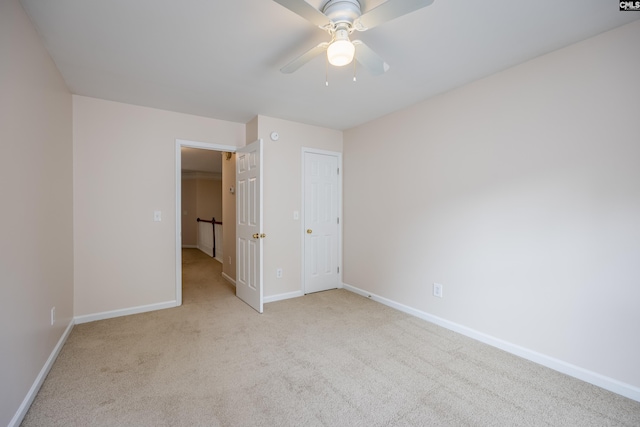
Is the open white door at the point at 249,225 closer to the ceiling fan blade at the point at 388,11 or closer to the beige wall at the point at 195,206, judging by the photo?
the ceiling fan blade at the point at 388,11

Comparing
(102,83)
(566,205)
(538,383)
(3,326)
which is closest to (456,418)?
(538,383)

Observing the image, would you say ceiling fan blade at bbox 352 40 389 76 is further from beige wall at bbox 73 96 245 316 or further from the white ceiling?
beige wall at bbox 73 96 245 316

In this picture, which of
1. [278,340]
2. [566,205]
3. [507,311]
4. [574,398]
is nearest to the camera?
[574,398]

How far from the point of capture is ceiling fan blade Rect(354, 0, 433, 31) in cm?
128

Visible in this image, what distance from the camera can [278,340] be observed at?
2574mm

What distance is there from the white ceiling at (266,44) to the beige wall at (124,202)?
12.5 inches

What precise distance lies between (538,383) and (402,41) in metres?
2.66

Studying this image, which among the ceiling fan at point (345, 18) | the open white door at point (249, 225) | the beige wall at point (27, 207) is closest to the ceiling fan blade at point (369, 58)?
the ceiling fan at point (345, 18)

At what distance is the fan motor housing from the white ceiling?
0.30 feet

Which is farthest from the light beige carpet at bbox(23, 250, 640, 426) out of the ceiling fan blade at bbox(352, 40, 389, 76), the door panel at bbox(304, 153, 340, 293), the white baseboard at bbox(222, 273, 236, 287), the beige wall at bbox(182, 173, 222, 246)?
the beige wall at bbox(182, 173, 222, 246)

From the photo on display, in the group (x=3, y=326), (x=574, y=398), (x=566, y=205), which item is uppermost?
(x=566, y=205)

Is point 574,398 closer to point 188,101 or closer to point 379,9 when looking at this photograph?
point 379,9

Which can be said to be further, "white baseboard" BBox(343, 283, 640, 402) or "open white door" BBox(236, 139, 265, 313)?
"open white door" BBox(236, 139, 265, 313)

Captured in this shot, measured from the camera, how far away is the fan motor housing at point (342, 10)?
59.8 inches
